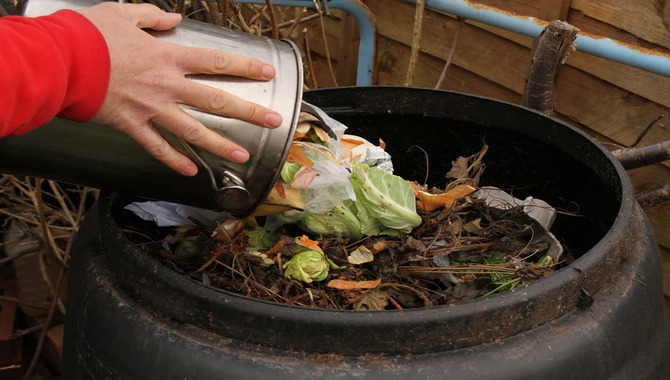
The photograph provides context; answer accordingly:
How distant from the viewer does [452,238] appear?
5.40 ft

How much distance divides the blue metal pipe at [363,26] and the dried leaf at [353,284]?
110cm

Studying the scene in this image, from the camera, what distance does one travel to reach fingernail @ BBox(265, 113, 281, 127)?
1133 millimetres

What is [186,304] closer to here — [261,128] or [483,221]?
[261,128]

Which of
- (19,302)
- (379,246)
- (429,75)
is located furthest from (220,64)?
→ (429,75)

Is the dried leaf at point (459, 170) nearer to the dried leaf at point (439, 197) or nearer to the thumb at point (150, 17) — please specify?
the dried leaf at point (439, 197)

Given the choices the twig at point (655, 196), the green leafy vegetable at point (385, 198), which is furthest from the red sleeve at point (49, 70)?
the twig at point (655, 196)

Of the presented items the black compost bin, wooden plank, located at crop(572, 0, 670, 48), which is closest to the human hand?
the black compost bin

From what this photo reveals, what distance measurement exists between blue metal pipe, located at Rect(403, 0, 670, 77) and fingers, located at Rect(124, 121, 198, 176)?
114 centimetres

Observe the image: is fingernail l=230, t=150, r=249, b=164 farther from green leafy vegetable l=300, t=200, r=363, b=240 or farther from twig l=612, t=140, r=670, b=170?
twig l=612, t=140, r=670, b=170

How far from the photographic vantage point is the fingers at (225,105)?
3.52 ft

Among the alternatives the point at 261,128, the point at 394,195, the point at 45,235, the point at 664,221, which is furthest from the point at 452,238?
the point at 45,235

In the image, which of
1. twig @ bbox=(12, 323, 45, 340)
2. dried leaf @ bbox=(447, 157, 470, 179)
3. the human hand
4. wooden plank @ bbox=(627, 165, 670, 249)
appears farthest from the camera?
twig @ bbox=(12, 323, 45, 340)

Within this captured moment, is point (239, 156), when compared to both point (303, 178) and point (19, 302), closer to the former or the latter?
point (303, 178)

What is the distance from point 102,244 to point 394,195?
0.64 metres
